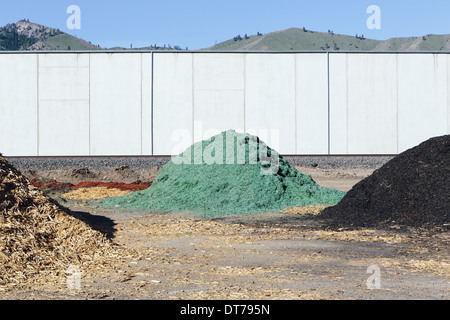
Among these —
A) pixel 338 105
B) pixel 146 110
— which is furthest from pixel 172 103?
pixel 338 105

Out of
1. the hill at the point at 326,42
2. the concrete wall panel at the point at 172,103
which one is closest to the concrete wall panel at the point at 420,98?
the concrete wall panel at the point at 172,103

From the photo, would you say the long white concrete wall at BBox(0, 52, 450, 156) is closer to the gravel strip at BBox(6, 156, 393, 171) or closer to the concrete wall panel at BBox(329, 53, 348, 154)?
the concrete wall panel at BBox(329, 53, 348, 154)

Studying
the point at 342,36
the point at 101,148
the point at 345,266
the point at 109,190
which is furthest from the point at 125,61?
the point at 342,36

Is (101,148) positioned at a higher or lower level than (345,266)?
higher

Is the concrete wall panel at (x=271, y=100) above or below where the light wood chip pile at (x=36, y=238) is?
above

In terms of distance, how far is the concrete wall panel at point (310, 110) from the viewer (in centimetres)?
2573

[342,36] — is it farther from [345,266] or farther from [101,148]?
[345,266]

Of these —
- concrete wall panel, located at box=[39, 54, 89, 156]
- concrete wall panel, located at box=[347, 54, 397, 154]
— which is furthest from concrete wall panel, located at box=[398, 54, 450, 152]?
concrete wall panel, located at box=[39, 54, 89, 156]

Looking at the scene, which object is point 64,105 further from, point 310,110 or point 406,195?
point 406,195

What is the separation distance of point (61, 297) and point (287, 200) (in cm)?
1017

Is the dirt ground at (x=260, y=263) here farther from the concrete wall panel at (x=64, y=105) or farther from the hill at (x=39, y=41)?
the hill at (x=39, y=41)

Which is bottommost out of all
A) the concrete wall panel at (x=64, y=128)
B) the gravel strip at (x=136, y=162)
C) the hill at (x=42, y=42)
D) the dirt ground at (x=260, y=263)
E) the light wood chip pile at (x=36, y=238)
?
the dirt ground at (x=260, y=263)

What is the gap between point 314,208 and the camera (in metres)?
14.4

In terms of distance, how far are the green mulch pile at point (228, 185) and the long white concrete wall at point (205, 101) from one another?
7901 mm
